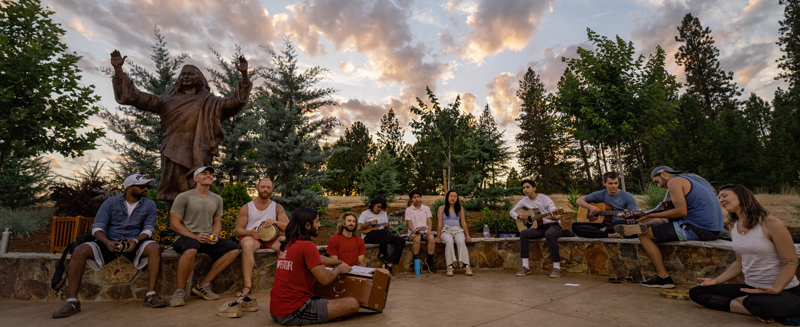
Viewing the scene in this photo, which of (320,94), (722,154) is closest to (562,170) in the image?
(722,154)

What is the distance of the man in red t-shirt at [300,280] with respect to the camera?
3246mm

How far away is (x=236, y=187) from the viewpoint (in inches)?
328

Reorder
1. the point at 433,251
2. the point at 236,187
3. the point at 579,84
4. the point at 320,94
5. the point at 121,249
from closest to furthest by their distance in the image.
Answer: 1. the point at 121,249
2. the point at 433,251
3. the point at 236,187
4. the point at 320,94
5. the point at 579,84

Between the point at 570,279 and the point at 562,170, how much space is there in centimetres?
3903

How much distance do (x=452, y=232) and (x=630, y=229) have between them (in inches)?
104

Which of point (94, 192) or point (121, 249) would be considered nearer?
point (121, 249)

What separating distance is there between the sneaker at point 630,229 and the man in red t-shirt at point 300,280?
3.87 meters

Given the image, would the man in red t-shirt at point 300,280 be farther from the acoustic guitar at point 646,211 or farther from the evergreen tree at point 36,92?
the evergreen tree at point 36,92

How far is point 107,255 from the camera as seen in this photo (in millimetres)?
4152

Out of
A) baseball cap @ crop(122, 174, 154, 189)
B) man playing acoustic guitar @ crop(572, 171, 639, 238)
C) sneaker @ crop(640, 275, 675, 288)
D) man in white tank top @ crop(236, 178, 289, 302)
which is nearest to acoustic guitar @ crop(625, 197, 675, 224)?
man playing acoustic guitar @ crop(572, 171, 639, 238)

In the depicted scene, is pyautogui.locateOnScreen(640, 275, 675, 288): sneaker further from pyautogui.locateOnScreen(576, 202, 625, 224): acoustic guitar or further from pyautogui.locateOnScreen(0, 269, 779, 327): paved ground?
pyautogui.locateOnScreen(576, 202, 625, 224): acoustic guitar

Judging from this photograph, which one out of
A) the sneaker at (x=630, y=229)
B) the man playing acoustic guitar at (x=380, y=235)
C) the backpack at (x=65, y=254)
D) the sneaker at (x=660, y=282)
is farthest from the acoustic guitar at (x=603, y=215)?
the backpack at (x=65, y=254)

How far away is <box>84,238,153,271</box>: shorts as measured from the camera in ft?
13.3

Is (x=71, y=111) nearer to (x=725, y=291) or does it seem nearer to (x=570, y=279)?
(x=570, y=279)
